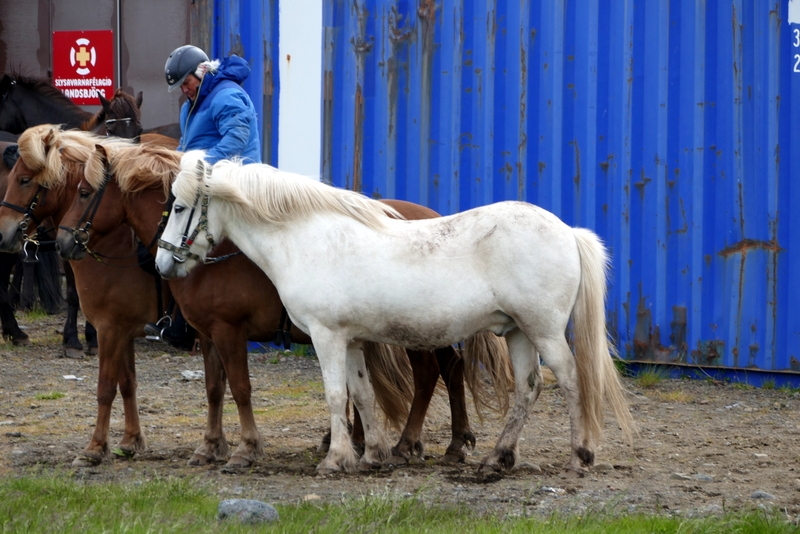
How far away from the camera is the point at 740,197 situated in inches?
337

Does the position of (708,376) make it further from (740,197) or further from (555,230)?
(555,230)

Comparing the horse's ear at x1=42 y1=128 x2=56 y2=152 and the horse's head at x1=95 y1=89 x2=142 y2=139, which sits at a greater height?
the horse's head at x1=95 y1=89 x2=142 y2=139

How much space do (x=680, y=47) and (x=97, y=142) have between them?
4878mm

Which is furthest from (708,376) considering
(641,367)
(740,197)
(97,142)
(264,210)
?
(97,142)

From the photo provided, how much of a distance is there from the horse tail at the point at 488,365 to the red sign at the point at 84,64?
7.44m

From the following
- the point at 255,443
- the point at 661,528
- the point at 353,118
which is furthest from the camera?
the point at 353,118

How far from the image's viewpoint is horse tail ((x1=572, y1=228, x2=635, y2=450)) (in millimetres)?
5547

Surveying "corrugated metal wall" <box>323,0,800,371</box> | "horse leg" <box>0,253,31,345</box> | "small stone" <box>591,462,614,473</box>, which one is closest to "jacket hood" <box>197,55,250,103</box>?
"small stone" <box>591,462,614,473</box>

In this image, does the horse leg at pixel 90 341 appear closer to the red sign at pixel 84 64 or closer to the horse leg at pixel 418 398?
the red sign at pixel 84 64

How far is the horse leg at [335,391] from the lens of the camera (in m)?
5.56

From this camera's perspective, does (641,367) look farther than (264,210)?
Yes

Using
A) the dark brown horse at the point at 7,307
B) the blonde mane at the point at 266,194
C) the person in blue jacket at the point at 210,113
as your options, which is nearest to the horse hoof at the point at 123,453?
the person in blue jacket at the point at 210,113

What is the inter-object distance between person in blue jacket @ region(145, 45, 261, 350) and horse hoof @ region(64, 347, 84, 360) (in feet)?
12.3

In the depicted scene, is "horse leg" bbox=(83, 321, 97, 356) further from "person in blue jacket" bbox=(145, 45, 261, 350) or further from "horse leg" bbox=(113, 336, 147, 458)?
"horse leg" bbox=(113, 336, 147, 458)
